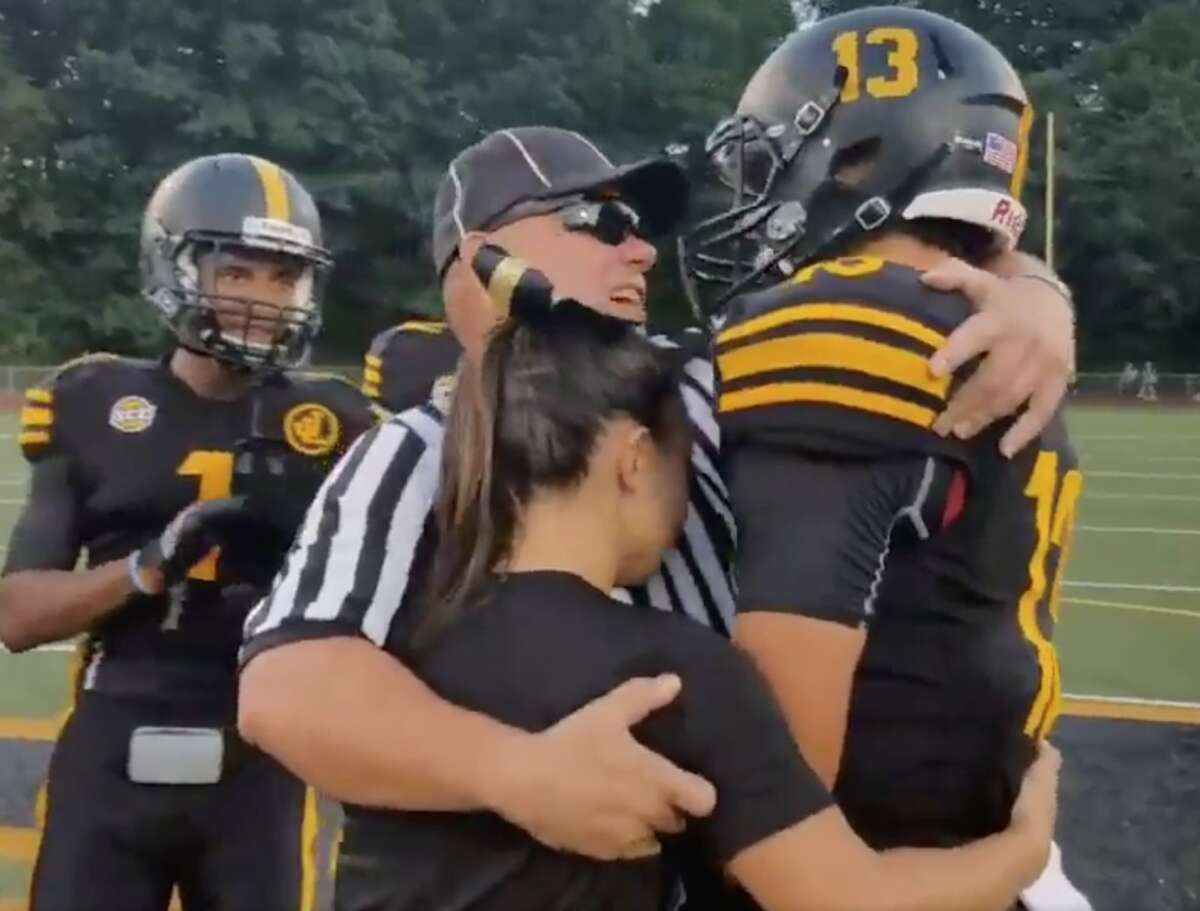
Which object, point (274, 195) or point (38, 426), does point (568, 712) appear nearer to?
point (38, 426)

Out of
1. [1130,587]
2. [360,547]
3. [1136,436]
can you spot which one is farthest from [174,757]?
[1136,436]

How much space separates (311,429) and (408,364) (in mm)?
413

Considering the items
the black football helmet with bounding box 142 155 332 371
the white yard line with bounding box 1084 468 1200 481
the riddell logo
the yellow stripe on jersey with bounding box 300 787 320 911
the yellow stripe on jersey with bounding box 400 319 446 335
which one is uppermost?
the riddell logo

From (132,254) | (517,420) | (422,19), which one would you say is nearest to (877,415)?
(517,420)

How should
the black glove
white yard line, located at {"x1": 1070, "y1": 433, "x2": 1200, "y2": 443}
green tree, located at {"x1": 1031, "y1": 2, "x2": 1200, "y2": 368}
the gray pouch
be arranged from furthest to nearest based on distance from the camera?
green tree, located at {"x1": 1031, "y1": 2, "x2": 1200, "y2": 368}
white yard line, located at {"x1": 1070, "y1": 433, "x2": 1200, "y2": 443}
the gray pouch
the black glove

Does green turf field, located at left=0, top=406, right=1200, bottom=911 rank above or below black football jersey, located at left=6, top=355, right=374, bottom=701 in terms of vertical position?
below

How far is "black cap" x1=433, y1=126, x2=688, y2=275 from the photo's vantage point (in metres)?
1.97

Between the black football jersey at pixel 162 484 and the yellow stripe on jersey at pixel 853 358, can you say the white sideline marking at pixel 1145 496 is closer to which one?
the black football jersey at pixel 162 484

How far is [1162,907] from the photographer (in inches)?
167

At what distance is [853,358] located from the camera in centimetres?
154

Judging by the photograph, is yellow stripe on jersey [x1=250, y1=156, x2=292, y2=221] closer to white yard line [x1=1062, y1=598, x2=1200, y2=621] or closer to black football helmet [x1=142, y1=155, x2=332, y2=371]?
black football helmet [x1=142, y1=155, x2=332, y2=371]

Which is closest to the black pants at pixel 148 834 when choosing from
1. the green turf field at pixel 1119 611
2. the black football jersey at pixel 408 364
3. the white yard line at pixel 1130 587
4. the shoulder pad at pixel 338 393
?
the shoulder pad at pixel 338 393

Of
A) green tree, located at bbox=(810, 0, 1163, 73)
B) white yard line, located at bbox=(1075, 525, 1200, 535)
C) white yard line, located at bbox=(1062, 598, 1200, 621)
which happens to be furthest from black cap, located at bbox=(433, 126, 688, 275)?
green tree, located at bbox=(810, 0, 1163, 73)

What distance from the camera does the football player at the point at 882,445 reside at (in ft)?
4.99
